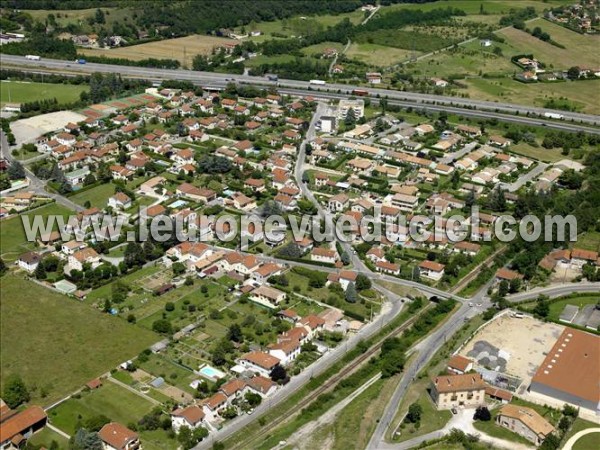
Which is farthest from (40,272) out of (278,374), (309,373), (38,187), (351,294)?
(351,294)

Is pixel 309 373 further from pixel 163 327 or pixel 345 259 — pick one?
pixel 345 259

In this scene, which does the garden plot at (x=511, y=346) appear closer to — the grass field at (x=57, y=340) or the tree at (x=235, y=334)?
the tree at (x=235, y=334)

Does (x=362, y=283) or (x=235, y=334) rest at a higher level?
(x=362, y=283)

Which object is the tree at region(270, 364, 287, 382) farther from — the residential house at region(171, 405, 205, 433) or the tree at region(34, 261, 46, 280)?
the tree at region(34, 261, 46, 280)

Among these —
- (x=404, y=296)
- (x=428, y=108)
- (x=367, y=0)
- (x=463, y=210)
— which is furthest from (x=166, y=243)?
(x=367, y=0)

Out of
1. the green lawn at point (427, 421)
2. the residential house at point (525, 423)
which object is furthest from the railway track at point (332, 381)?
the residential house at point (525, 423)

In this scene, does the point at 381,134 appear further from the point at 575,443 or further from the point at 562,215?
the point at 575,443
